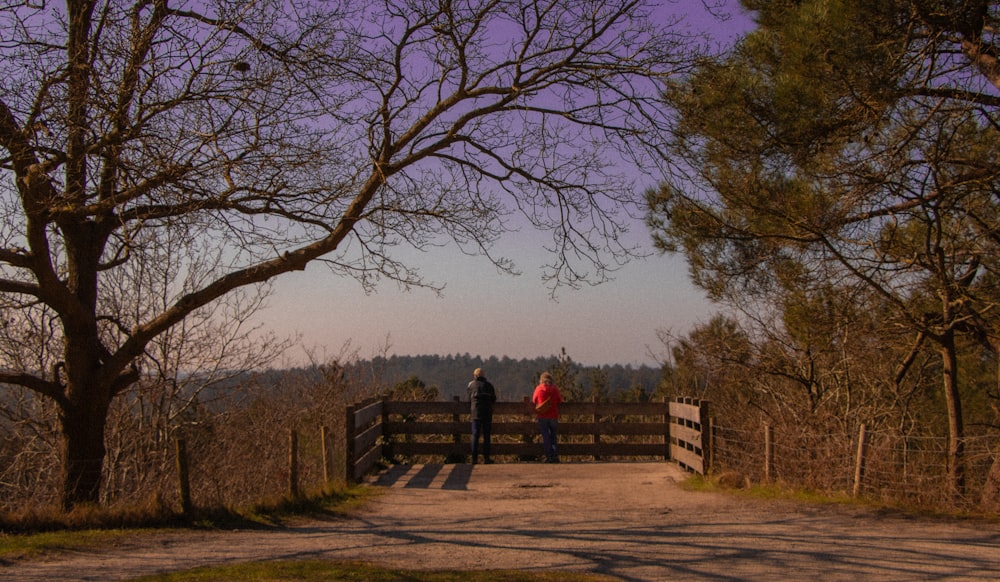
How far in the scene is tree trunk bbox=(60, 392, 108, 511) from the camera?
1006 cm

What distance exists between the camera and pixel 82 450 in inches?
408

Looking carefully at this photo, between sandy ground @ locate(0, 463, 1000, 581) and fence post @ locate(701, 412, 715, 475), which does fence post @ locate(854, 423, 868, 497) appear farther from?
fence post @ locate(701, 412, 715, 475)

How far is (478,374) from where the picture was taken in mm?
15773

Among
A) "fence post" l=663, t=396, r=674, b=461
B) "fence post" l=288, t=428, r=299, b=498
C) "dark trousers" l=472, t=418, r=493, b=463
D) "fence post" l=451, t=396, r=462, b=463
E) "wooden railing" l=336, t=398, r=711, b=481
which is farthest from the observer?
"fence post" l=451, t=396, r=462, b=463

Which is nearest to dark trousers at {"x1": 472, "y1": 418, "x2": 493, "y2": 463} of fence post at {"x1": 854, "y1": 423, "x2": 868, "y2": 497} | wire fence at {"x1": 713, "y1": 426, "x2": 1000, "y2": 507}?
wire fence at {"x1": 713, "y1": 426, "x2": 1000, "y2": 507}

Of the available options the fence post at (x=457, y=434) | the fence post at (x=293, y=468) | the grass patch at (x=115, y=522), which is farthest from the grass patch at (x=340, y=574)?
the fence post at (x=457, y=434)

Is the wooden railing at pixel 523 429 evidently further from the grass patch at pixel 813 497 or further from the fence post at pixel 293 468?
the fence post at pixel 293 468

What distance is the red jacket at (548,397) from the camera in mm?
15758

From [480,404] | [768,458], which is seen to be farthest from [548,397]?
[768,458]

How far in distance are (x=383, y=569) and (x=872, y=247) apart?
8106mm

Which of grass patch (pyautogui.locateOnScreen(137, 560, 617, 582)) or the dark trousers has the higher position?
the dark trousers

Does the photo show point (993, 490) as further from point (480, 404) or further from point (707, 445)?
point (480, 404)

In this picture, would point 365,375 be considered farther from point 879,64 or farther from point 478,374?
point 879,64

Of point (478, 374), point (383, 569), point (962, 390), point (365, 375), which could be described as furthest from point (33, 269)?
point (962, 390)
